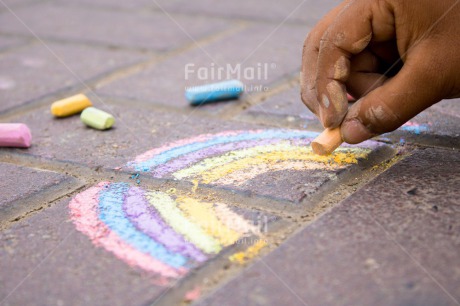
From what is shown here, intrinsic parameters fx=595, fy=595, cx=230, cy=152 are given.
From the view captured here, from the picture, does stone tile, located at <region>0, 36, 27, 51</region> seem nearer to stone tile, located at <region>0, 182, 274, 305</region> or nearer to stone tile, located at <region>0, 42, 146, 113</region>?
stone tile, located at <region>0, 42, 146, 113</region>

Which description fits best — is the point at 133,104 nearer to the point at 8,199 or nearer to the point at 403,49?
the point at 8,199

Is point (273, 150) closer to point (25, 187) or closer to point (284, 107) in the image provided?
point (284, 107)

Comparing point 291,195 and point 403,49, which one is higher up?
point 403,49

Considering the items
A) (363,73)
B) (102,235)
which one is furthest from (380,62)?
(102,235)

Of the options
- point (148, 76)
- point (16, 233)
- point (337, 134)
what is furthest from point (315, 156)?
point (148, 76)

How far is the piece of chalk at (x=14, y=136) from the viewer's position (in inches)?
56.1

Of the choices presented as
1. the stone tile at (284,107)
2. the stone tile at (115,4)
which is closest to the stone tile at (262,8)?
the stone tile at (115,4)

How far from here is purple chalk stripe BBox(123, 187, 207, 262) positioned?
0.96 metres

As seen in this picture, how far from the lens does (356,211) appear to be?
1.04 meters

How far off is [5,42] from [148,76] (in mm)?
891

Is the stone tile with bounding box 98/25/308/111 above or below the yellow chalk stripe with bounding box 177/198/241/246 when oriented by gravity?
below

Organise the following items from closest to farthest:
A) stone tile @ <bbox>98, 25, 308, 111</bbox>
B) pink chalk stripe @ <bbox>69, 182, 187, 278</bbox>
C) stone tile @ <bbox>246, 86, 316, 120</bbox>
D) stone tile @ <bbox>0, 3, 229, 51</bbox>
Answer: pink chalk stripe @ <bbox>69, 182, 187, 278</bbox>
stone tile @ <bbox>246, 86, 316, 120</bbox>
stone tile @ <bbox>98, 25, 308, 111</bbox>
stone tile @ <bbox>0, 3, 229, 51</bbox>

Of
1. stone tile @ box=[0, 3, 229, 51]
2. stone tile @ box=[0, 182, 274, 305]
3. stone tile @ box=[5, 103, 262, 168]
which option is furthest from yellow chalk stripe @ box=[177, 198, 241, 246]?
stone tile @ box=[0, 3, 229, 51]

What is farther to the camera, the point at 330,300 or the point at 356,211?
the point at 356,211
